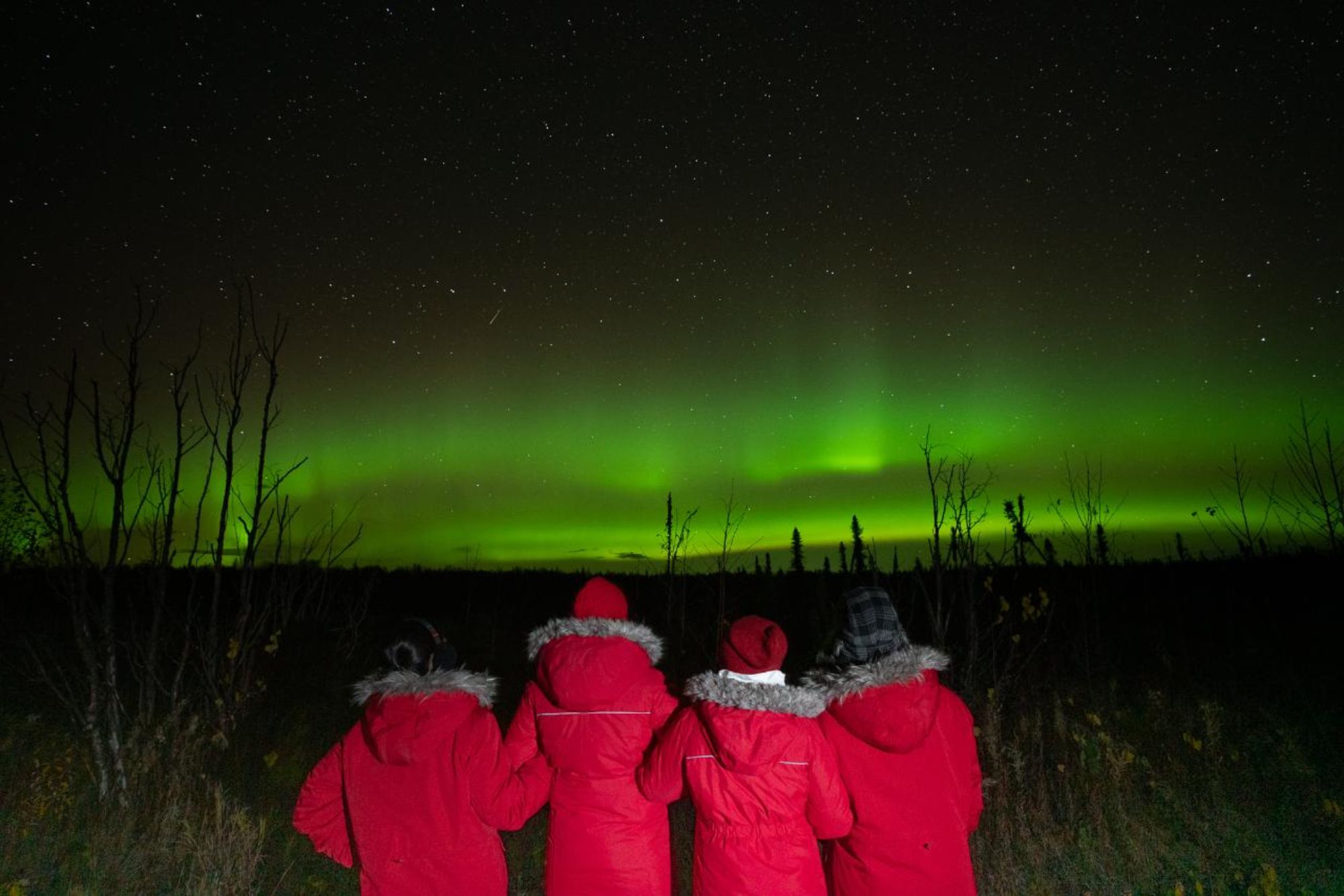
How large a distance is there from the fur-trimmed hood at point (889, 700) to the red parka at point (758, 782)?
0.39 ft

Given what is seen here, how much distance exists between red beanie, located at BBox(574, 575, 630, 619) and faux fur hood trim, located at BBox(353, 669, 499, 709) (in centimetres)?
54

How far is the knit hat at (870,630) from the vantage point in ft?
11.0

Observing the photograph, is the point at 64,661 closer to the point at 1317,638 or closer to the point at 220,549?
the point at 220,549

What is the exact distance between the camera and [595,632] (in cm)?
374

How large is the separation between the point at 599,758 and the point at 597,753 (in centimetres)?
2

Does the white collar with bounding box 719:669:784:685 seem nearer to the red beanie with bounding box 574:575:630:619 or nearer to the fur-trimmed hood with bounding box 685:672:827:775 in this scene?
the fur-trimmed hood with bounding box 685:672:827:775

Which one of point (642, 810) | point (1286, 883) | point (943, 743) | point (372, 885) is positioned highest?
point (943, 743)

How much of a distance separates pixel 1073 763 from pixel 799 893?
518 centimetres

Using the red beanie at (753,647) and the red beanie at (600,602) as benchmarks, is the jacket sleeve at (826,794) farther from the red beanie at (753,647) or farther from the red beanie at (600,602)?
the red beanie at (600,602)

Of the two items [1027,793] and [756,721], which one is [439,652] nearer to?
[756,721]

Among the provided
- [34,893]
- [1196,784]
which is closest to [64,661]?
[34,893]

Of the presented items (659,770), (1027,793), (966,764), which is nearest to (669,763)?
(659,770)

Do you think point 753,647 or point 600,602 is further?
point 600,602

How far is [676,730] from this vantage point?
11.3ft
